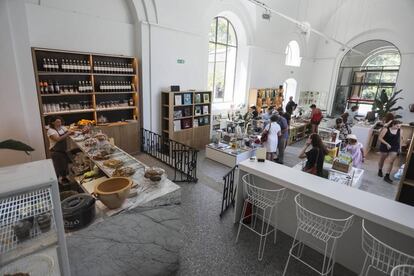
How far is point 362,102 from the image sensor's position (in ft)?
41.9

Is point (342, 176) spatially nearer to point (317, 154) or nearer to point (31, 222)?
point (317, 154)

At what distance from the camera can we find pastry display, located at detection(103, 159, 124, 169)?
3193 millimetres

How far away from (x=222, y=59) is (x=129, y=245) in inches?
334

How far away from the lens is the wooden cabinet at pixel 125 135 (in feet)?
19.0

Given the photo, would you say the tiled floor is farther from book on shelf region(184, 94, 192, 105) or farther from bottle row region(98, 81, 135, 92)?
bottle row region(98, 81, 135, 92)

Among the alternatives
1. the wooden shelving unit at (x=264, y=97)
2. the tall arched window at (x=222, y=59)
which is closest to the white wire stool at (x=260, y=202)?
the wooden shelving unit at (x=264, y=97)

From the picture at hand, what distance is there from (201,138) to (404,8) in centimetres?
1049

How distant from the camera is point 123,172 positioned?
9.68ft

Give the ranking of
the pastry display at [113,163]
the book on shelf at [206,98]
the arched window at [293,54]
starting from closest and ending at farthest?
the pastry display at [113,163], the book on shelf at [206,98], the arched window at [293,54]

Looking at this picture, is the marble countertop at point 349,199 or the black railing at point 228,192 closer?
the marble countertop at point 349,199

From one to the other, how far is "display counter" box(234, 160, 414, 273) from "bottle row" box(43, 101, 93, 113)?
4.35 metres

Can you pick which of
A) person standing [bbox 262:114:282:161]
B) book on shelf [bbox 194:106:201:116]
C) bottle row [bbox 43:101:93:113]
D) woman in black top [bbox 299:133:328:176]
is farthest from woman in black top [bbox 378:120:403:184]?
bottle row [bbox 43:101:93:113]

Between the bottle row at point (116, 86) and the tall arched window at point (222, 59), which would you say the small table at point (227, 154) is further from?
the tall arched window at point (222, 59)

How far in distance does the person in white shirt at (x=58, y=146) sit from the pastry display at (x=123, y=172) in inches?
84.0
